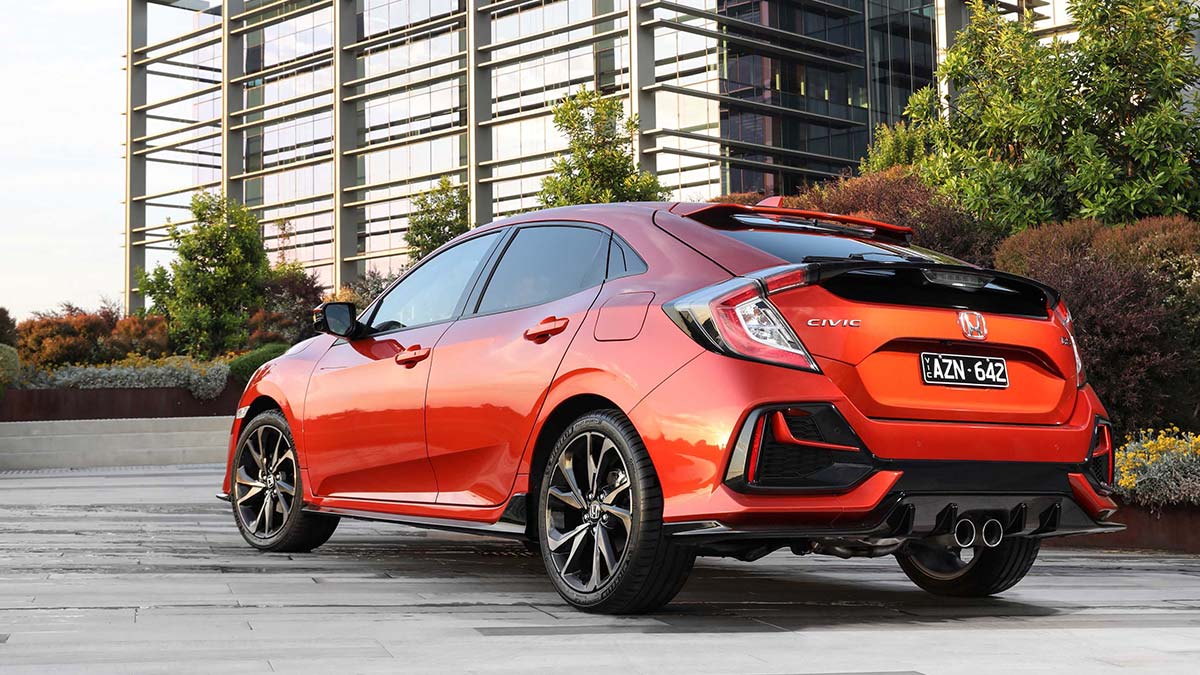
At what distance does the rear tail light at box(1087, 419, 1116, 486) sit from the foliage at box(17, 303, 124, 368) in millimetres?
27435

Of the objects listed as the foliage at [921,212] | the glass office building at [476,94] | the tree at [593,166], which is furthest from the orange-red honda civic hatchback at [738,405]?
the glass office building at [476,94]

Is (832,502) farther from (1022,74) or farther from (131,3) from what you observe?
(131,3)

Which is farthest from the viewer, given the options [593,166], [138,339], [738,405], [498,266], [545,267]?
[138,339]

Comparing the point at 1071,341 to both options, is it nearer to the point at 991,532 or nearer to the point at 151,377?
the point at 991,532

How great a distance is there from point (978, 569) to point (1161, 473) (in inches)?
155

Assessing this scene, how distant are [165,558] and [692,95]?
51.3 meters

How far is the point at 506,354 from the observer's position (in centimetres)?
538

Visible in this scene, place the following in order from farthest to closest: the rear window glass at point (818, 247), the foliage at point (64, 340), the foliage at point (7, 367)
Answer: the foliage at point (64, 340) → the foliage at point (7, 367) → the rear window glass at point (818, 247)

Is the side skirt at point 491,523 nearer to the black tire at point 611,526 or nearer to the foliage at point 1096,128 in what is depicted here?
the black tire at point 611,526

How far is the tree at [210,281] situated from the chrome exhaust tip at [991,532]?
29.0 m

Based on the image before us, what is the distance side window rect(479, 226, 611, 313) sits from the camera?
5379mm

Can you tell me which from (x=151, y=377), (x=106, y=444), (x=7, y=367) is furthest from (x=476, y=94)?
(x=106, y=444)

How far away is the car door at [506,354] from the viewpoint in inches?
205

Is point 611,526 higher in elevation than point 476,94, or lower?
lower
